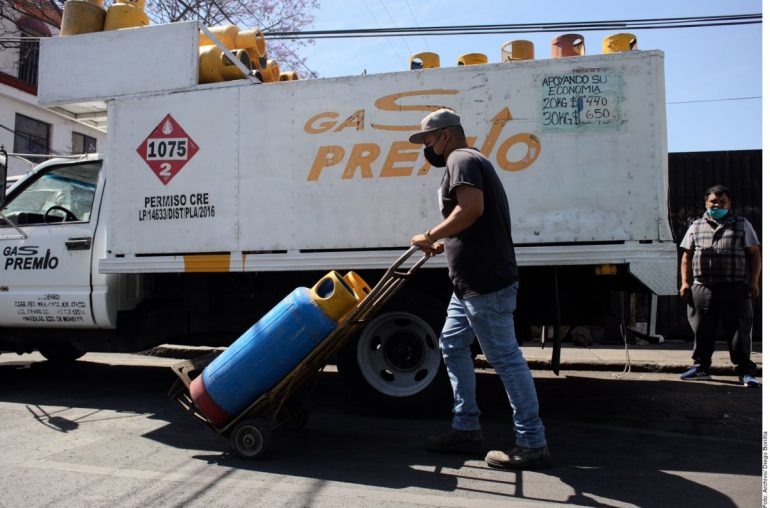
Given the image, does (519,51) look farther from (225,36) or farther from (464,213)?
(225,36)

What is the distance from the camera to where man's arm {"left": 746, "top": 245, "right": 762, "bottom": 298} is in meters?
6.06

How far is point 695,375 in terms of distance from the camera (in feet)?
20.8

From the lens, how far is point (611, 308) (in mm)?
4855

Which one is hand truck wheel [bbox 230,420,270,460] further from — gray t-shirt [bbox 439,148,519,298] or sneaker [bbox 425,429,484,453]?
gray t-shirt [bbox 439,148,519,298]

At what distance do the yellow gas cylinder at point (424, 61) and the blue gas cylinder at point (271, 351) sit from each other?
1966 mm

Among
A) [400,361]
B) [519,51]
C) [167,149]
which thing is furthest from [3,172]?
[519,51]

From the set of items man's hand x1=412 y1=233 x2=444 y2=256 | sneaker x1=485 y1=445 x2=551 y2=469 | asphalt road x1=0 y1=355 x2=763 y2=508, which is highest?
man's hand x1=412 y1=233 x2=444 y2=256

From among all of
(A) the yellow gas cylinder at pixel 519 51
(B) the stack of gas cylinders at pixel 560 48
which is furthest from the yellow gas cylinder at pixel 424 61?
(A) the yellow gas cylinder at pixel 519 51

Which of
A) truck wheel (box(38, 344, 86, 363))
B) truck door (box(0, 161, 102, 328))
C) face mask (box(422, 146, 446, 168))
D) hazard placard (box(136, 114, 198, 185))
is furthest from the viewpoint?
truck wheel (box(38, 344, 86, 363))

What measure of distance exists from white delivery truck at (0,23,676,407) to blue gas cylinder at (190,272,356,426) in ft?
2.82

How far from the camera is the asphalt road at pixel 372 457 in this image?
308 cm

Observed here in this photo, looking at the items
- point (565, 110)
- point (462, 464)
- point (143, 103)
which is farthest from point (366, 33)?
point (462, 464)

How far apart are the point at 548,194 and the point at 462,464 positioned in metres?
1.90

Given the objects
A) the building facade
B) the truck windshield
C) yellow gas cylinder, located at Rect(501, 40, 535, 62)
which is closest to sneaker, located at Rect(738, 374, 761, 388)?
yellow gas cylinder, located at Rect(501, 40, 535, 62)
